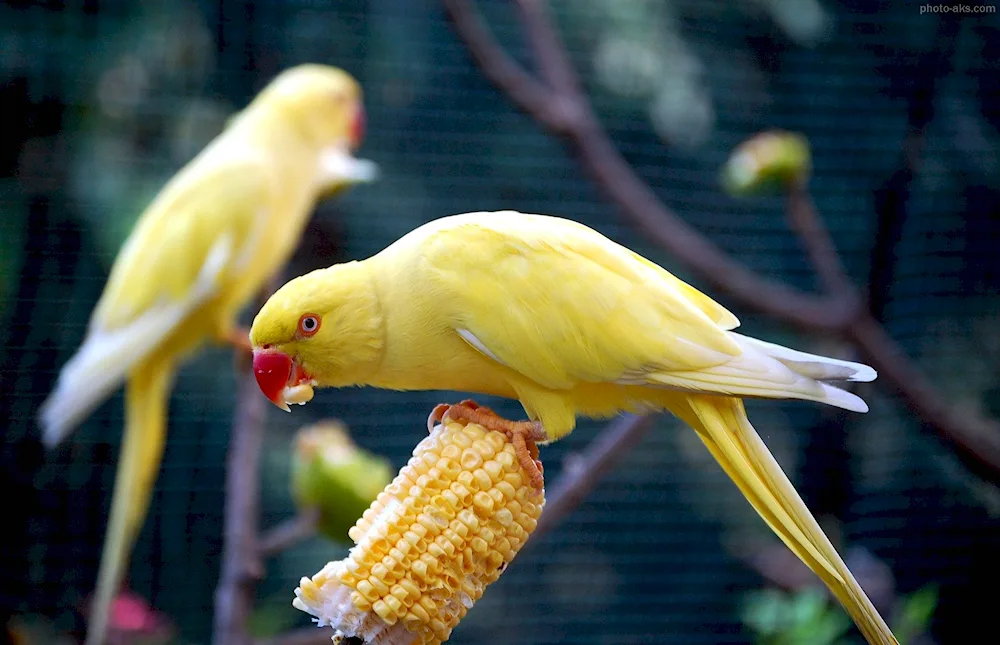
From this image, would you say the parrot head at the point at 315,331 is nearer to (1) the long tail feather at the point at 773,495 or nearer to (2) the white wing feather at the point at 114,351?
(1) the long tail feather at the point at 773,495

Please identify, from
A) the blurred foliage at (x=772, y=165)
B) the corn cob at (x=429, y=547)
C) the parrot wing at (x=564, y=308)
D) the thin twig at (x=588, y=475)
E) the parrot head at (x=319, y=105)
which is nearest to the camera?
the corn cob at (x=429, y=547)

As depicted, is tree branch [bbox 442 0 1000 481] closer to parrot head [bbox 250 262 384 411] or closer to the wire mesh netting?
the wire mesh netting

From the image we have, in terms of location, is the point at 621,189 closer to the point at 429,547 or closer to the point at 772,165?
the point at 772,165

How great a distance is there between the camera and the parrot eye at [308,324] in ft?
2.38

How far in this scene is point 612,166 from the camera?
1560 millimetres

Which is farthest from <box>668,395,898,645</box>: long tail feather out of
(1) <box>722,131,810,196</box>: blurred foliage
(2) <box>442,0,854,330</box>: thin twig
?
(2) <box>442,0,854,330</box>: thin twig

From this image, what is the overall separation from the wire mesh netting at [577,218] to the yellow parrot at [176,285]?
314mm

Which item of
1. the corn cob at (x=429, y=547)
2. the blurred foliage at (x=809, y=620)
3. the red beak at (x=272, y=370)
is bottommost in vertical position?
the blurred foliage at (x=809, y=620)

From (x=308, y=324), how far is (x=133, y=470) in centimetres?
88

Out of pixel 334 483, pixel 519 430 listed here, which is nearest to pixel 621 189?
pixel 334 483

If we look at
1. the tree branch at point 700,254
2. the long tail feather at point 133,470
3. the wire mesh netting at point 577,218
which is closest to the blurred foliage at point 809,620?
the tree branch at point 700,254

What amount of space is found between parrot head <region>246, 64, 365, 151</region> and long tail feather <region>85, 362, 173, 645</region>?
1.67 feet

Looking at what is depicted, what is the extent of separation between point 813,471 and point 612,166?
0.82m

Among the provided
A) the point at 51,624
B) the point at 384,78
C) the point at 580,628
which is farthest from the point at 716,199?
the point at 51,624
